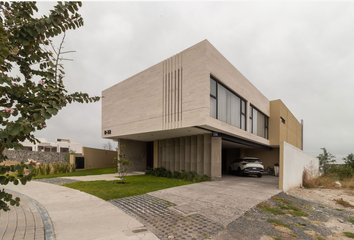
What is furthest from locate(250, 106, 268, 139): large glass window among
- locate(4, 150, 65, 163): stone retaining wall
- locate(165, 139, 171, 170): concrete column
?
locate(4, 150, 65, 163): stone retaining wall

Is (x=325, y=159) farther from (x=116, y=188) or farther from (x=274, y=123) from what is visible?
(x=116, y=188)

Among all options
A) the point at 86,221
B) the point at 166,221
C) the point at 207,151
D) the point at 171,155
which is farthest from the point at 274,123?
the point at 86,221

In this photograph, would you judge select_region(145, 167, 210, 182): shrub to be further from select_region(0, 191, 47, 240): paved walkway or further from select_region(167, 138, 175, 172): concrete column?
select_region(0, 191, 47, 240): paved walkway

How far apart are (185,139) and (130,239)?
12838 millimetres

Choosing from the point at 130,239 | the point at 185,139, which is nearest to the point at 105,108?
the point at 185,139

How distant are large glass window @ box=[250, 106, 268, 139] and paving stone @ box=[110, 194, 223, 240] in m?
13.3

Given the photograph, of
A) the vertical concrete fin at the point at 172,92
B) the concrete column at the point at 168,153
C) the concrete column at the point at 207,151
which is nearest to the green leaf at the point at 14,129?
the vertical concrete fin at the point at 172,92

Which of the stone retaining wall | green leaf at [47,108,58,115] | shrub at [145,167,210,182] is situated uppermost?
green leaf at [47,108,58,115]

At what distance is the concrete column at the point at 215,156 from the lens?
46.0 feet

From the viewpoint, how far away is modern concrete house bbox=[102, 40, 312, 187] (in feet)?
39.9

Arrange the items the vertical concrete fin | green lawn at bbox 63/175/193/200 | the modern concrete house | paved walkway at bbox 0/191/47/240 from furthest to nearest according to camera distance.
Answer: the vertical concrete fin → the modern concrete house → green lawn at bbox 63/175/193/200 → paved walkway at bbox 0/191/47/240

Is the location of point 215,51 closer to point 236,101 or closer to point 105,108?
point 236,101

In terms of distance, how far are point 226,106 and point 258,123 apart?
6828mm

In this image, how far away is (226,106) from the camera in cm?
1409
